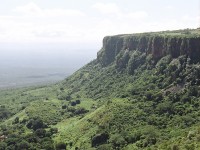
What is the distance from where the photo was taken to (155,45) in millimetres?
130375

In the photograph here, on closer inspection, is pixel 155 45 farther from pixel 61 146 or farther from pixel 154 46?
pixel 61 146

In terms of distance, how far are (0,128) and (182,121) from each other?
188ft

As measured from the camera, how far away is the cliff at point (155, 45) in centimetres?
11207

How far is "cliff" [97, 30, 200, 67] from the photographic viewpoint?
368ft

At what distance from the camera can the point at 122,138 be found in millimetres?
94062

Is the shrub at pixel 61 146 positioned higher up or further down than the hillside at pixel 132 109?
further down

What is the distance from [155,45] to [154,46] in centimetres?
52

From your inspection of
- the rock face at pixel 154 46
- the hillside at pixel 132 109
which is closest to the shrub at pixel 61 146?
the hillside at pixel 132 109

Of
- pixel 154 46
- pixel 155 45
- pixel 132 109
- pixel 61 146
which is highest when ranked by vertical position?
pixel 155 45

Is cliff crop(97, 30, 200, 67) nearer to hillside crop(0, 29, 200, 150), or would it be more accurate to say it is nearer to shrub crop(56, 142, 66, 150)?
hillside crop(0, 29, 200, 150)

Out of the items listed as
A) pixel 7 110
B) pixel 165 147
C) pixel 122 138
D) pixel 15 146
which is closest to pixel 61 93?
pixel 7 110

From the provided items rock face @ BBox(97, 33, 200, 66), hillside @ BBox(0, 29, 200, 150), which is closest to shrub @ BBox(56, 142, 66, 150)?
hillside @ BBox(0, 29, 200, 150)

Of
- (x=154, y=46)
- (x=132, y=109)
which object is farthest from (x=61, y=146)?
(x=154, y=46)

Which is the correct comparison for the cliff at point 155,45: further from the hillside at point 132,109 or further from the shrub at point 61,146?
the shrub at point 61,146
